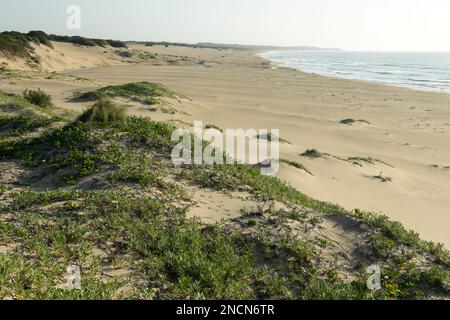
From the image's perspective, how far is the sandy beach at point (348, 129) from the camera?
12469 millimetres

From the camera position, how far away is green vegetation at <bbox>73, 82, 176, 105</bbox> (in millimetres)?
21812

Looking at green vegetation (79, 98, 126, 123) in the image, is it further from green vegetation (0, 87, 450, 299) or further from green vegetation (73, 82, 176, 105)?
green vegetation (73, 82, 176, 105)

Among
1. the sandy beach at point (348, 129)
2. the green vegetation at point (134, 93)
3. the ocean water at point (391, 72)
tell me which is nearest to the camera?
the sandy beach at point (348, 129)

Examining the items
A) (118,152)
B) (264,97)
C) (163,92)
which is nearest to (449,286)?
(118,152)

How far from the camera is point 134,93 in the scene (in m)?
23.1

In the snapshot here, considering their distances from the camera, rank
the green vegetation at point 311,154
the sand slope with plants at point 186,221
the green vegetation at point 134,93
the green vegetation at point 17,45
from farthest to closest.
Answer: the green vegetation at point 17,45
the green vegetation at point 134,93
the green vegetation at point 311,154
the sand slope with plants at point 186,221

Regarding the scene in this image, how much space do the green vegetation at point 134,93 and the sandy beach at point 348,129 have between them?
1.06 metres

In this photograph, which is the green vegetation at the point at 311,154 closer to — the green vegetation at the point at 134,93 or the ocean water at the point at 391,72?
the green vegetation at the point at 134,93

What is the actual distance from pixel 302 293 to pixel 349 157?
39.3ft

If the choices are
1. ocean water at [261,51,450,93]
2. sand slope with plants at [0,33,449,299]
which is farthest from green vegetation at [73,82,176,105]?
ocean water at [261,51,450,93]

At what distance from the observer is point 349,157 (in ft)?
55.6

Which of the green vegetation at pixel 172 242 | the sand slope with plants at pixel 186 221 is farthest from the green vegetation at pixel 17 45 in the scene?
the green vegetation at pixel 172 242
